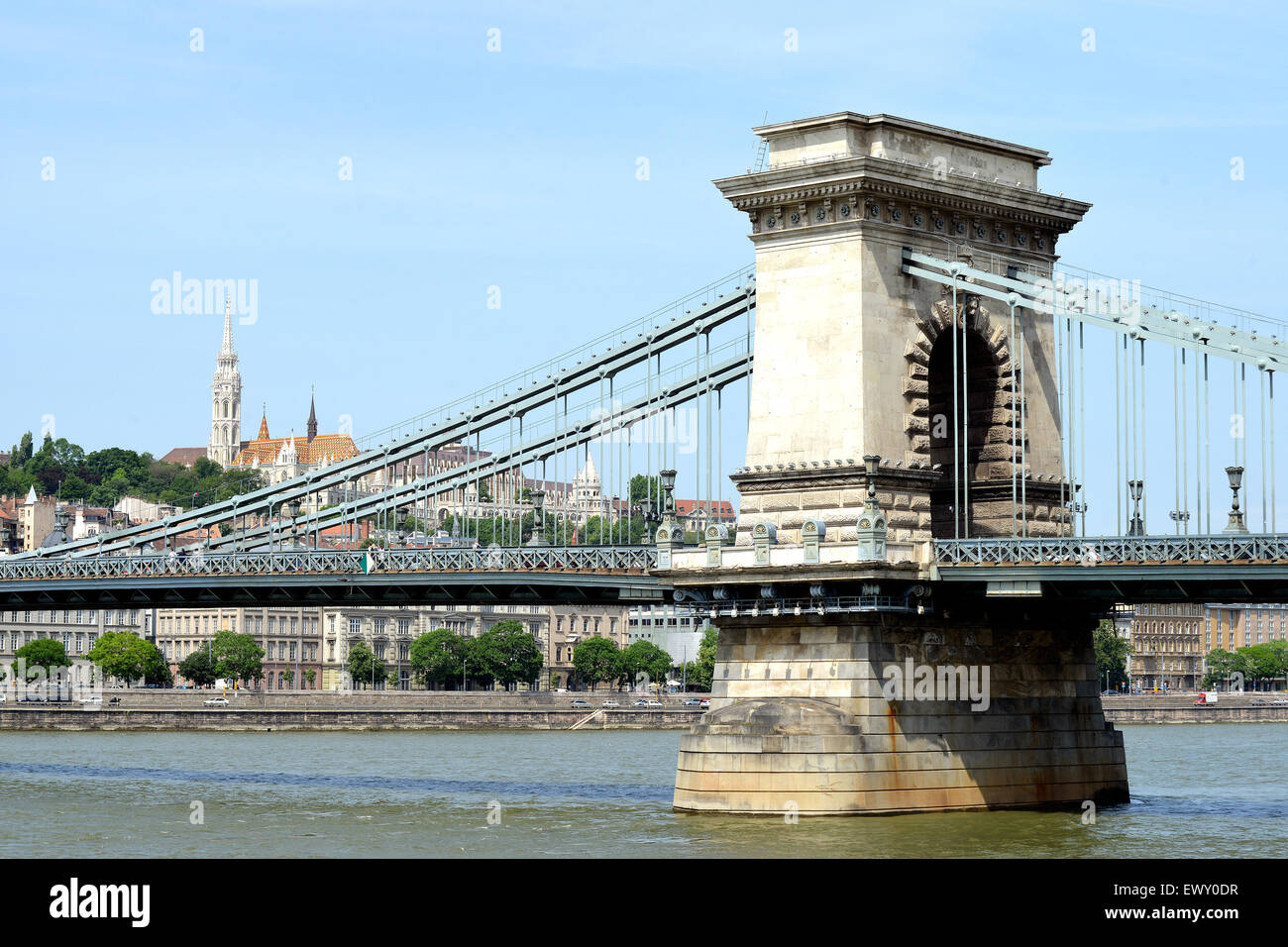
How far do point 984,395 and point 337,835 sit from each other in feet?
58.6

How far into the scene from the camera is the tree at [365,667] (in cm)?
17688

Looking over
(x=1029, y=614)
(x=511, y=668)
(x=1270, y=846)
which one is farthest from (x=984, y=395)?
(x=511, y=668)

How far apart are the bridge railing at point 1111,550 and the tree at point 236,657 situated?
127m

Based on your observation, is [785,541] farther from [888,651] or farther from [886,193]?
[886,193]

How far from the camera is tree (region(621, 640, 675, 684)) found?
179500 mm

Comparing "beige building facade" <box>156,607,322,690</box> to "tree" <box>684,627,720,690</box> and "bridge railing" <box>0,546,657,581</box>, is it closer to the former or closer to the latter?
"tree" <box>684,627,720,690</box>

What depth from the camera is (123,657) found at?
507 feet

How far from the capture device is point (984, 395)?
51.1 metres

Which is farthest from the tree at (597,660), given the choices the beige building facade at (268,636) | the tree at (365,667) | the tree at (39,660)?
the tree at (39,660)

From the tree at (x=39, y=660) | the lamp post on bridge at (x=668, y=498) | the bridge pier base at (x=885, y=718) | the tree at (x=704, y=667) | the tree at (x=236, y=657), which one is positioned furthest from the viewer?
the tree at (x=704, y=667)

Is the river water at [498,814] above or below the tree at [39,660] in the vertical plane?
below

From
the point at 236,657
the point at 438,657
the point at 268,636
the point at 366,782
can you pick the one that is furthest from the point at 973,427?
the point at 268,636

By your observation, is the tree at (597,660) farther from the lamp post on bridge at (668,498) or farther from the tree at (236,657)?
the lamp post on bridge at (668,498)

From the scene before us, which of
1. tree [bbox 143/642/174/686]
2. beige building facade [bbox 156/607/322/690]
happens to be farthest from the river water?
beige building facade [bbox 156/607/322/690]
